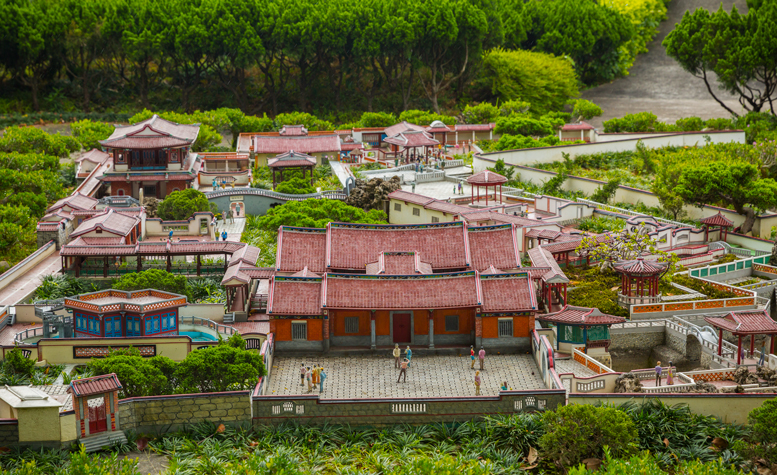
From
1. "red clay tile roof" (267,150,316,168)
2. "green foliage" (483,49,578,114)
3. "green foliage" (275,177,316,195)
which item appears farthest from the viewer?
"green foliage" (483,49,578,114)

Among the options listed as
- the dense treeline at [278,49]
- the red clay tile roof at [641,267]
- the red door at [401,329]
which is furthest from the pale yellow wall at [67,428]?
the dense treeline at [278,49]

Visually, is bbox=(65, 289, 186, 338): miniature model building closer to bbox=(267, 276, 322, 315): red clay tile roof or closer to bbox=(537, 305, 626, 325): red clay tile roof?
bbox=(267, 276, 322, 315): red clay tile roof

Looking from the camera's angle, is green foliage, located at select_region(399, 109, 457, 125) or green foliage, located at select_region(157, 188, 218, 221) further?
green foliage, located at select_region(399, 109, 457, 125)

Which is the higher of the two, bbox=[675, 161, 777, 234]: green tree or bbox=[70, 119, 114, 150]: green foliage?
bbox=[70, 119, 114, 150]: green foliage

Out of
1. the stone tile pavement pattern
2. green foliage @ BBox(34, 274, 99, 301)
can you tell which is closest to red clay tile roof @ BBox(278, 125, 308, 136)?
green foliage @ BBox(34, 274, 99, 301)

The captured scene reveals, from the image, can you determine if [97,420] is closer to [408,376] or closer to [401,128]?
[408,376]

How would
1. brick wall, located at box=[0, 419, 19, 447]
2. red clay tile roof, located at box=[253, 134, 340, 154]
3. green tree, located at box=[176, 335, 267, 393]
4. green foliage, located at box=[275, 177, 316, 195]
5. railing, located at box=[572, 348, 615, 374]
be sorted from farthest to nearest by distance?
red clay tile roof, located at box=[253, 134, 340, 154]
green foliage, located at box=[275, 177, 316, 195]
railing, located at box=[572, 348, 615, 374]
green tree, located at box=[176, 335, 267, 393]
brick wall, located at box=[0, 419, 19, 447]

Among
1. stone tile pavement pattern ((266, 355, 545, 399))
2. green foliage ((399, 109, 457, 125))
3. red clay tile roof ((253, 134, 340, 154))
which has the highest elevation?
green foliage ((399, 109, 457, 125))

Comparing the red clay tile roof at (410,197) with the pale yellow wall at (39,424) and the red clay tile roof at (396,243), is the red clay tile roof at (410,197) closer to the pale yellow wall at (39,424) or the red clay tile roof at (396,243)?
the red clay tile roof at (396,243)
